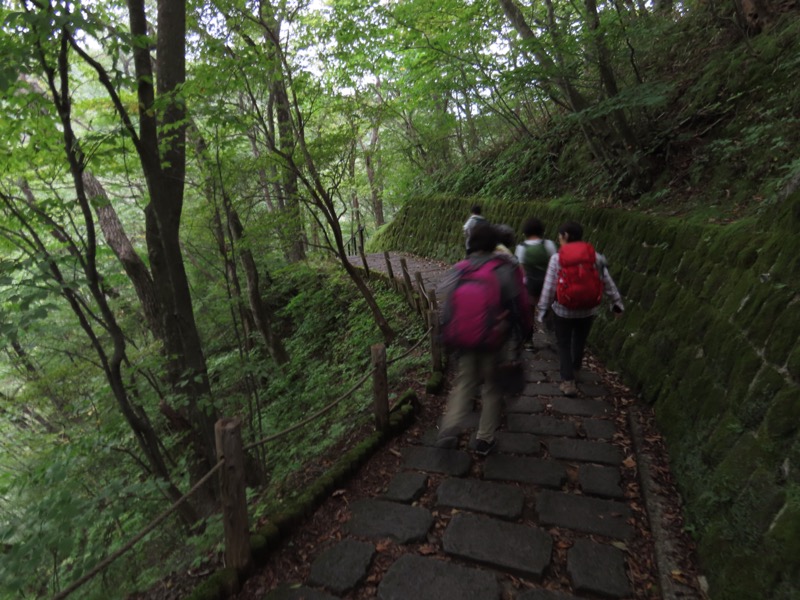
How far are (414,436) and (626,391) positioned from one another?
97.6 inches

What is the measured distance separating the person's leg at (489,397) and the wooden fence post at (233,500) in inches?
77.4

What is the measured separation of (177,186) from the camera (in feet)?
18.3

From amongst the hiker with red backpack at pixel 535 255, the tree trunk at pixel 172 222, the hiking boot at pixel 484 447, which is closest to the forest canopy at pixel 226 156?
the tree trunk at pixel 172 222

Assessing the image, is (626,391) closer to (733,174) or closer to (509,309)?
(509,309)

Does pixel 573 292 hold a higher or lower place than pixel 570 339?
higher

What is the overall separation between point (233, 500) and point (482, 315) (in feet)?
7.21

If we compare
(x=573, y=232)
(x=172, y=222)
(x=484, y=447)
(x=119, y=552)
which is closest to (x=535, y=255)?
(x=573, y=232)

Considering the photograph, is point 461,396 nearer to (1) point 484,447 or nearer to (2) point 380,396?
(1) point 484,447

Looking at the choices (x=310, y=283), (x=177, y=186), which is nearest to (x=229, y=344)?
(x=310, y=283)

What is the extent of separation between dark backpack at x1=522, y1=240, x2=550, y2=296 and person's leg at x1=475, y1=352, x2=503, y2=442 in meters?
2.23

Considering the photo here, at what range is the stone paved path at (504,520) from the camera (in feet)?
8.53

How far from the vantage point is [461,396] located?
147 inches

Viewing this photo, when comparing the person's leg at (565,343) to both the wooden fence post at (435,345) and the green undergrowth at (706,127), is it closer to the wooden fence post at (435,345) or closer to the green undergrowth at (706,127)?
the wooden fence post at (435,345)

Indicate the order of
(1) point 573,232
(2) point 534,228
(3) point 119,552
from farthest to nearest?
(2) point 534,228 → (1) point 573,232 → (3) point 119,552
